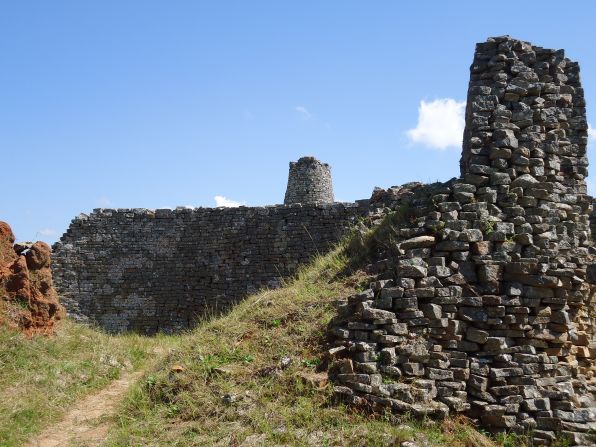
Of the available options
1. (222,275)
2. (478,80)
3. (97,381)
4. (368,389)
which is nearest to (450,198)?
(478,80)

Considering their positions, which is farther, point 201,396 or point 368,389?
point 201,396

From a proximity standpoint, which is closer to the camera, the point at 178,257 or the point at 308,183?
the point at 178,257

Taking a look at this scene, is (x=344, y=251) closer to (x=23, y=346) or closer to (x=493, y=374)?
(x=493, y=374)

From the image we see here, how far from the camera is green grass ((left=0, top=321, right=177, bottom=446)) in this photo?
768 centimetres

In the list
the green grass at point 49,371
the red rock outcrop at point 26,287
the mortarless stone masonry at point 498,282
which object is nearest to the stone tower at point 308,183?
the green grass at point 49,371

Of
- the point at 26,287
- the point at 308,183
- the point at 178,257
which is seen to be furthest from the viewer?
the point at 308,183

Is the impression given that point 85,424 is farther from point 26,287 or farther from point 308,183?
point 308,183

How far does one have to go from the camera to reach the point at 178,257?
1677cm

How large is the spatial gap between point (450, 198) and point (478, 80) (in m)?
1.76

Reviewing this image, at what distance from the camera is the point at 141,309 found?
16.8 meters

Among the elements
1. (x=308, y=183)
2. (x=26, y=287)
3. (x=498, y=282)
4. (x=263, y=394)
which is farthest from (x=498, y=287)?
(x=308, y=183)

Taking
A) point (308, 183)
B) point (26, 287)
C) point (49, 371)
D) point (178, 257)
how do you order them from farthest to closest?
point (308, 183) < point (178, 257) < point (26, 287) < point (49, 371)

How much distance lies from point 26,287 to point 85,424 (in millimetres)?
3740

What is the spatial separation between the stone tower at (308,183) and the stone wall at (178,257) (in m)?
4.86
